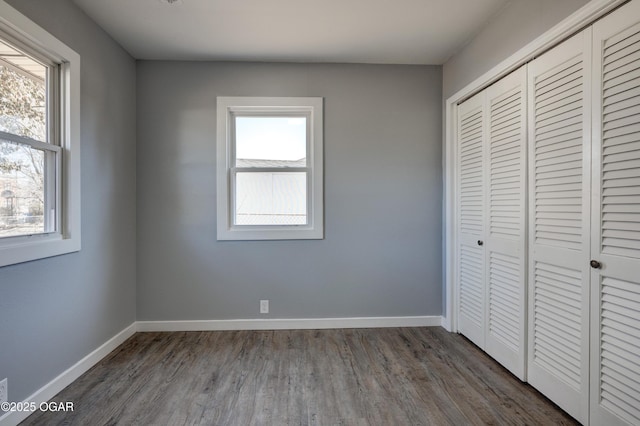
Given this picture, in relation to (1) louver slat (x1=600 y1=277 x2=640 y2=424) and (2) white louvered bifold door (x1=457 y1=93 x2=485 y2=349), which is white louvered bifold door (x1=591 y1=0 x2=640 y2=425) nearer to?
(1) louver slat (x1=600 y1=277 x2=640 y2=424)

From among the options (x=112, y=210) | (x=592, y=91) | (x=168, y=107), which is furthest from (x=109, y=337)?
(x=592, y=91)

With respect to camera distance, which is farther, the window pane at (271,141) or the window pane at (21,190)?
the window pane at (271,141)

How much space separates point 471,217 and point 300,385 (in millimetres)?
1916

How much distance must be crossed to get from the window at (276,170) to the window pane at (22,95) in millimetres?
1438

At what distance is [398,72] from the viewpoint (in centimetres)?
335

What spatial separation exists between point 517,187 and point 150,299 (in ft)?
10.6

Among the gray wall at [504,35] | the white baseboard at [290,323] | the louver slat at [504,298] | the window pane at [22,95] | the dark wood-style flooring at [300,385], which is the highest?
the gray wall at [504,35]

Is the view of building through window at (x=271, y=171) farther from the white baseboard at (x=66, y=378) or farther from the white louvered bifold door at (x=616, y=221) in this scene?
the white louvered bifold door at (x=616, y=221)

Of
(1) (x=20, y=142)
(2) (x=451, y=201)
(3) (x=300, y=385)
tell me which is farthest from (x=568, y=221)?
(1) (x=20, y=142)

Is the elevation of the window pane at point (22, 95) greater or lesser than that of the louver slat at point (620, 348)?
greater

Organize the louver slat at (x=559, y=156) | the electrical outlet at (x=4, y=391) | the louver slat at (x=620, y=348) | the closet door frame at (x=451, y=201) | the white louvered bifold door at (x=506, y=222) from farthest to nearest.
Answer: the closet door frame at (x=451, y=201) < the white louvered bifold door at (x=506, y=222) < the louver slat at (x=559, y=156) < the electrical outlet at (x=4, y=391) < the louver slat at (x=620, y=348)

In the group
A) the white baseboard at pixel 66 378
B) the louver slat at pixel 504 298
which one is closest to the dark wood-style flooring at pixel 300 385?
the white baseboard at pixel 66 378

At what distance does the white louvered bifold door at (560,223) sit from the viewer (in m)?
1.81

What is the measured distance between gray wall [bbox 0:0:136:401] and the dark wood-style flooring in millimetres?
297
